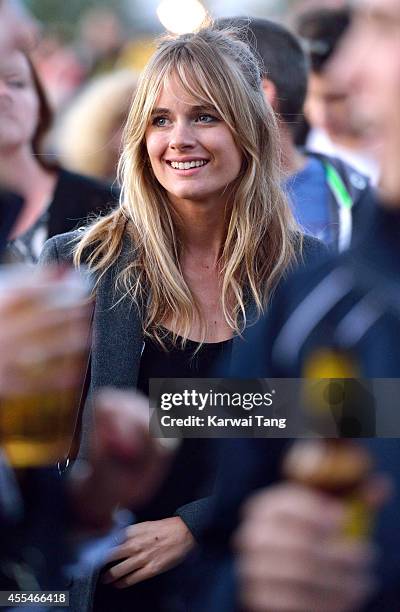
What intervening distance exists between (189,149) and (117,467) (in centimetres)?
59

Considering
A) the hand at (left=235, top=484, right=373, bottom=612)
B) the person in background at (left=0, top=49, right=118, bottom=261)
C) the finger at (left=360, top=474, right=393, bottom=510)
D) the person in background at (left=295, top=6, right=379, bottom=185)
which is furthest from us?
the person in background at (left=0, top=49, right=118, bottom=261)

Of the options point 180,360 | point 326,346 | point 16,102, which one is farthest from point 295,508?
point 16,102

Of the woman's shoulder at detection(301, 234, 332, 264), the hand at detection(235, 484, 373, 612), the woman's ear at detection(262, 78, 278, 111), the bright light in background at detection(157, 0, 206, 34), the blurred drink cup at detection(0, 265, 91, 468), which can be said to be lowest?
the hand at detection(235, 484, 373, 612)

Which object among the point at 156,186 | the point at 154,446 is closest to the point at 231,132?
the point at 156,186

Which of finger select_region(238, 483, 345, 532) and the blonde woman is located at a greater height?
the blonde woman

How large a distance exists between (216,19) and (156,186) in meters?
0.32

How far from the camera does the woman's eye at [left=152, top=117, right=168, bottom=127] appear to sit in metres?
2.02

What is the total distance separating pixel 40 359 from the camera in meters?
1.72

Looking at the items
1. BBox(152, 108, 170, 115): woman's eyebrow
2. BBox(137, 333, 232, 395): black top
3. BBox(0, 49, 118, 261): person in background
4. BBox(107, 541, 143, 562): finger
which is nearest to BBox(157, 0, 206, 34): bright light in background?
BBox(152, 108, 170, 115): woman's eyebrow

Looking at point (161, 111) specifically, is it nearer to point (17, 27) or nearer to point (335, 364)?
point (17, 27)

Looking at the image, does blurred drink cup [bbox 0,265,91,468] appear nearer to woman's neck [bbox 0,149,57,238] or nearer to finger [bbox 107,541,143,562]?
woman's neck [bbox 0,149,57,238]

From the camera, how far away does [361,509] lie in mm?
1775

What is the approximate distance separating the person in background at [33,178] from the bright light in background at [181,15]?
259 mm

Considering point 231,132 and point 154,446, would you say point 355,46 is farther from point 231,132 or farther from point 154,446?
point 154,446
